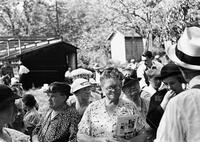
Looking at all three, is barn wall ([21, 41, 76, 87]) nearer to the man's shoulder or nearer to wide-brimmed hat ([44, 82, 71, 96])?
wide-brimmed hat ([44, 82, 71, 96])

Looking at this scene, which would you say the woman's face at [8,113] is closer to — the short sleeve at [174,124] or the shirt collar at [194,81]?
the short sleeve at [174,124]

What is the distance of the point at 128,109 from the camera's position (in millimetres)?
3918

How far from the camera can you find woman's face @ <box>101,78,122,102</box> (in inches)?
154

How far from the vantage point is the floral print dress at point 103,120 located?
379 centimetres

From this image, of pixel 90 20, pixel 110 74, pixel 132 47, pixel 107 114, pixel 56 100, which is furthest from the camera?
pixel 90 20

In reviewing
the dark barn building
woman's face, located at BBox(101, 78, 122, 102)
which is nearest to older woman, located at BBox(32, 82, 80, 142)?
woman's face, located at BBox(101, 78, 122, 102)

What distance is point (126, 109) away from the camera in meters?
3.91

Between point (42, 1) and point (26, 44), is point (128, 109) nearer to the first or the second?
point (26, 44)

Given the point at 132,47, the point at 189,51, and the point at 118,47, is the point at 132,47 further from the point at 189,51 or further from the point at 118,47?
the point at 189,51

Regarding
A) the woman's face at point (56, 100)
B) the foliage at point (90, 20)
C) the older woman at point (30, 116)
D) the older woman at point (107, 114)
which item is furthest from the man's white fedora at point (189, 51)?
the foliage at point (90, 20)

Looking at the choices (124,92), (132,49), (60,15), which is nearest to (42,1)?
(60,15)

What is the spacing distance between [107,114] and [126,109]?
224 mm

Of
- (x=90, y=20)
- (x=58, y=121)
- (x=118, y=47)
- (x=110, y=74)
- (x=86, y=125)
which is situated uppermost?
(x=110, y=74)

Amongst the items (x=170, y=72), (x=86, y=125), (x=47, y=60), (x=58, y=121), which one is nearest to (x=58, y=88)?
(x=58, y=121)
